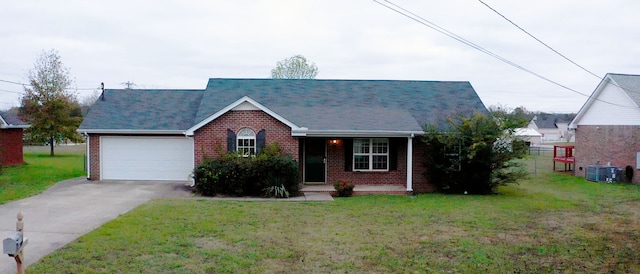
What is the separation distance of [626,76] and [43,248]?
82.9 feet

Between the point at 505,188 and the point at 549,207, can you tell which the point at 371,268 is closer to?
the point at 549,207

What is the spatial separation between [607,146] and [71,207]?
899 inches

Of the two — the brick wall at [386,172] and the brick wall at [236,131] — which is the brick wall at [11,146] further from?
the brick wall at [386,172]

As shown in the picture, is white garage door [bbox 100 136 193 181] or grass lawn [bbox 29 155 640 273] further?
white garage door [bbox 100 136 193 181]

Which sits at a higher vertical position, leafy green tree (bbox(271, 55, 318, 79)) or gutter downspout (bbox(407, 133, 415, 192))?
leafy green tree (bbox(271, 55, 318, 79))

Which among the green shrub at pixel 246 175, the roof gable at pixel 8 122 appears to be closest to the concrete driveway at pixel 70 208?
the green shrub at pixel 246 175

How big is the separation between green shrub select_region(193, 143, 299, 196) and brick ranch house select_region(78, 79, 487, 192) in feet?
2.97

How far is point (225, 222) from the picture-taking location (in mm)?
11266

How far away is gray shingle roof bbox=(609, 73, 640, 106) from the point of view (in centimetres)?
2182

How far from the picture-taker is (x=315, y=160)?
18.5 m

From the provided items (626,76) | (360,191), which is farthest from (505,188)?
(626,76)

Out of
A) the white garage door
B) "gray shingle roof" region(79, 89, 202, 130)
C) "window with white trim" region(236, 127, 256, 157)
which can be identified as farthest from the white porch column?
"gray shingle roof" region(79, 89, 202, 130)

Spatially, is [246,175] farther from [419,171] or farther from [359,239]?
[359,239]

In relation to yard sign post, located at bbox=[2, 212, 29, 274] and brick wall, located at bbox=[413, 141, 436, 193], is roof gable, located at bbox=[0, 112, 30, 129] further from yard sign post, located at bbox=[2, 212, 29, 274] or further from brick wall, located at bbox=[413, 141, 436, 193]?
yard sign post, located at bbox=[2, 212, 29, 274]
